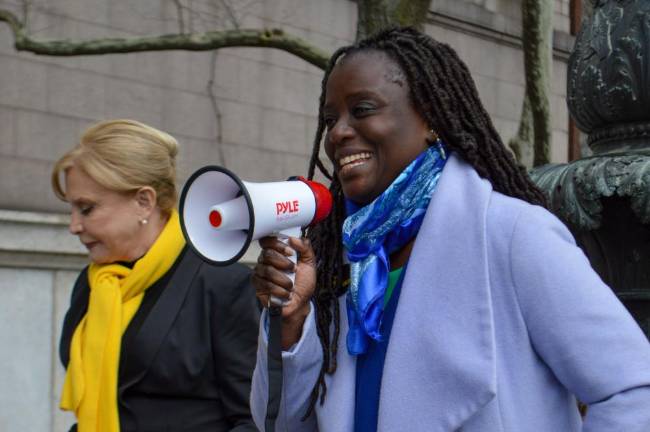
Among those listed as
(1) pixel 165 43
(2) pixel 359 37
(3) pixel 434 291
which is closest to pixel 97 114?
(1) pixel 165 43

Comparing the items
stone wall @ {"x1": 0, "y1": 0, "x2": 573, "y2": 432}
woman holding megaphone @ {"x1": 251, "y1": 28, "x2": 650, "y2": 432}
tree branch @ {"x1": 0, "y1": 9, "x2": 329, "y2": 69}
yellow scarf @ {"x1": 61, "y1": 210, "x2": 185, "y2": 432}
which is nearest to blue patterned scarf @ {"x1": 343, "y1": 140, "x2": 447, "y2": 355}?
woman holding megaphone @ {"x1": 251, "y1": 28, "x2": 650, "y2": 432}

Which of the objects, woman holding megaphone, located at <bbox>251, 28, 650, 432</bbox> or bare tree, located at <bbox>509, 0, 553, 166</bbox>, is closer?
woman holding megaphone, located at <bbox>251, 28, 650, 432</bbox>

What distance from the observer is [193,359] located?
3.31 m

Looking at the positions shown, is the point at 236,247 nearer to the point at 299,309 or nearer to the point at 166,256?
the point at 299,309

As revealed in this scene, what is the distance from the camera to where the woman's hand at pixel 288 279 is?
2.29 metres

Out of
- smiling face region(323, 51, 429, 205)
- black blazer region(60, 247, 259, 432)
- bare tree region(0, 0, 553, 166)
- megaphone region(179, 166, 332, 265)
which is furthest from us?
bare tree region(0, 0, 553, 166)

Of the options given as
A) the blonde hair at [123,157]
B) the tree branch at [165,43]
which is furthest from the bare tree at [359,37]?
the blonde hair at [123,157]

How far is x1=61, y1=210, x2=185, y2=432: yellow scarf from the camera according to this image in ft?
11.1

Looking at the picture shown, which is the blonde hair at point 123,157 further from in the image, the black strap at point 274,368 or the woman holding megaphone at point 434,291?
the black strap at point 274,368

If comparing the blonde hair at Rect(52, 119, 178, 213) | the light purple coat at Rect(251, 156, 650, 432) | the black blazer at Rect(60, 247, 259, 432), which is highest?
the blonde hair at Rect(52, 119, 178, 213)

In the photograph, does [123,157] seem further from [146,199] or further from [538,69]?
[538,69]

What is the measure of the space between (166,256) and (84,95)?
5320 mm

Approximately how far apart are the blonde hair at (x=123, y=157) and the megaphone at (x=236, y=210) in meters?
1.15

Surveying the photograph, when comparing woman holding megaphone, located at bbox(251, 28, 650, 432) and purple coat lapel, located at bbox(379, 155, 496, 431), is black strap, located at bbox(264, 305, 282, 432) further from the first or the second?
purple coat lapel, located at bbox(379, 155, 496, 431)
